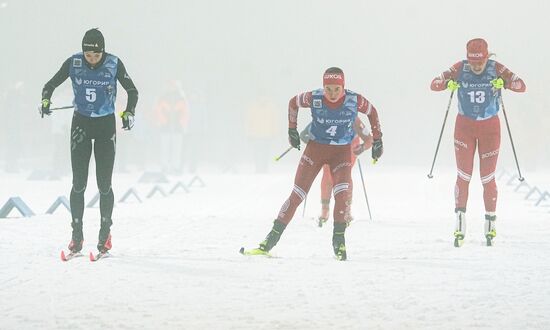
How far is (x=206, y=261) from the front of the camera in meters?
7.38

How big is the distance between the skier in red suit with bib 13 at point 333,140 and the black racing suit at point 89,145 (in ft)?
5.02

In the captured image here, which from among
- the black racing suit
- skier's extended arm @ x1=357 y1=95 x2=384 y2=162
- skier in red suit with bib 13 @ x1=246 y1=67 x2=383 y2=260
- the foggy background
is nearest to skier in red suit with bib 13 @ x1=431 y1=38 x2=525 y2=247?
skier's extended arm @ x1=357 y1=95 x2=384 y2=162

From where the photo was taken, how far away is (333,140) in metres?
7.66

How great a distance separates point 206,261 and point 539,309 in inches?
124

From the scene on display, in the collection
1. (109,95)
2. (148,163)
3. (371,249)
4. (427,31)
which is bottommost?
(148,163)

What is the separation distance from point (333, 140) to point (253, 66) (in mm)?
42367

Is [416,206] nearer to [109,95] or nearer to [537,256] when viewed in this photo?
[537,256]

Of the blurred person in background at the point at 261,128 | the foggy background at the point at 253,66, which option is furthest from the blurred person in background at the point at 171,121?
the blurred person in background at the point at 261,128

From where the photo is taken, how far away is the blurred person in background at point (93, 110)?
734 centimetres

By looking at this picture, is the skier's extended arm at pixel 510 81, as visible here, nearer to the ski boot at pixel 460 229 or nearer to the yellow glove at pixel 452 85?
the yellow glove at pixel 452 85

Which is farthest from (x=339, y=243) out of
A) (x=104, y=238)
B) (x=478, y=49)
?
(x=478, y=49)

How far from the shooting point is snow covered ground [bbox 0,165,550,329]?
515 cm

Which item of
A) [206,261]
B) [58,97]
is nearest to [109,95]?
[206,261]

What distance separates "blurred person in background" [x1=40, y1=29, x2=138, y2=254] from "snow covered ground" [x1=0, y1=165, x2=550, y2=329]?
1.93ft
